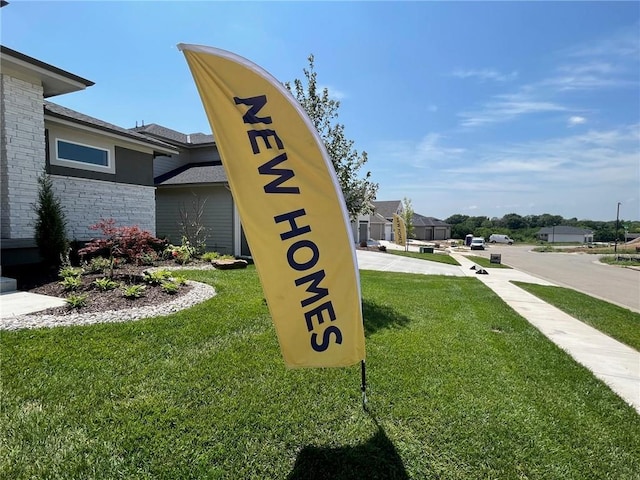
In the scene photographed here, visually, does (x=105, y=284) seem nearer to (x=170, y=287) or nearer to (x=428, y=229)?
(x=170, y=287)

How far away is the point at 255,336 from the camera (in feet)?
16.2

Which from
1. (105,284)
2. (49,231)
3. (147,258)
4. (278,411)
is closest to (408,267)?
(147,258)

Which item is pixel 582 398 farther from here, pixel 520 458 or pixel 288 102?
pixel 288 102

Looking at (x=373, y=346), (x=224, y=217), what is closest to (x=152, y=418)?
(x=373, y=346)

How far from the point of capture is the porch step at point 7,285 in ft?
21.3

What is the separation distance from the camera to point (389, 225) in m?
50.8

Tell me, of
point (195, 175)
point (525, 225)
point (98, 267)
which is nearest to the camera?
point (98, 267)

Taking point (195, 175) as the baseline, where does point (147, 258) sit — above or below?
below

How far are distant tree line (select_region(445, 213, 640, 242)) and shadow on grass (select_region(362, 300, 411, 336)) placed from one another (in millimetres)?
78117

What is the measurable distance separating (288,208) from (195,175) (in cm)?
1413

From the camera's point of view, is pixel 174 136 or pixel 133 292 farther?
pixel 174 136

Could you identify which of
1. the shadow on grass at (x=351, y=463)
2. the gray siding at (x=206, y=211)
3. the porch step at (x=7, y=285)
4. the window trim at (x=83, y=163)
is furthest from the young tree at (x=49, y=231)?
the shadow on grass at (x=351, y=463)

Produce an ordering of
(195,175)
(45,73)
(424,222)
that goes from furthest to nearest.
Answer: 1. (424,222)
2. (195,175)
3. (45,73)

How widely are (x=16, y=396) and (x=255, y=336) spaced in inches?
102
